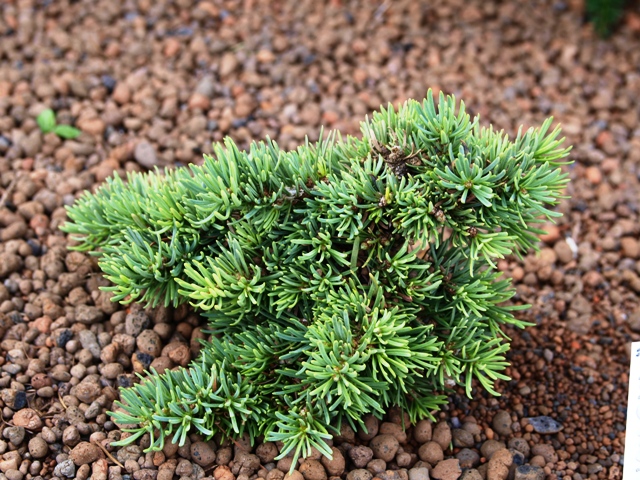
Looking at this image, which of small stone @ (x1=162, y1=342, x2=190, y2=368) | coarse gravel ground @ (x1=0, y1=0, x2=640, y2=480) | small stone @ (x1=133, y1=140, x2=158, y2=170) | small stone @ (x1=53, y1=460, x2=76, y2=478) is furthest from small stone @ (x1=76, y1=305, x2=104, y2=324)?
small stone @ (x1=133, y1=140, x2=158, y2=170)

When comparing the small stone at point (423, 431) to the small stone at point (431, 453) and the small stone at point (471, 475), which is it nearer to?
the small stone at point (431, 453)

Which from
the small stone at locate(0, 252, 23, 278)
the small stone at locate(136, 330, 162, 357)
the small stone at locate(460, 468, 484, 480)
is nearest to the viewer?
the small stone at locate(460, 468, 484, 480)

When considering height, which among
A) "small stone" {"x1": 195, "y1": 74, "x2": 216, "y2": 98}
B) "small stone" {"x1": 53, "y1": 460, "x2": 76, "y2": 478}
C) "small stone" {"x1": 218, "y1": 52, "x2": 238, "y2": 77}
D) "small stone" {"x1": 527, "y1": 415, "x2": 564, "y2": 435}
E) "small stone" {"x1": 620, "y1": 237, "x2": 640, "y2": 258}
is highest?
"small stone" {"x1": 218, "y1": 52, "x2": 238, "y2": 77}

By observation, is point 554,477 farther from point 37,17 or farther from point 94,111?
point 37,17

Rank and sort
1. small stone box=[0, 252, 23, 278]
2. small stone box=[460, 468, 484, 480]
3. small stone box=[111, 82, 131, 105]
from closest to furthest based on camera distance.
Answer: small stone box=[460, 468, 484, 480]
small stone box=[0, 252, 23, 278]
small stone box=[111, 82, 131, 105]

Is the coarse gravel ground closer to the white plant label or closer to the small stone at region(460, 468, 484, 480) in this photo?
the small stone at region(460, 468, 484, 480)

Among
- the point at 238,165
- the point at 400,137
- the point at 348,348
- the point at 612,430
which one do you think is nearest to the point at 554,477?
the point at 612,430

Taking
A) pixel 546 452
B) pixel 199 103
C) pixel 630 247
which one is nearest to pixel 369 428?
pixel 546 452
